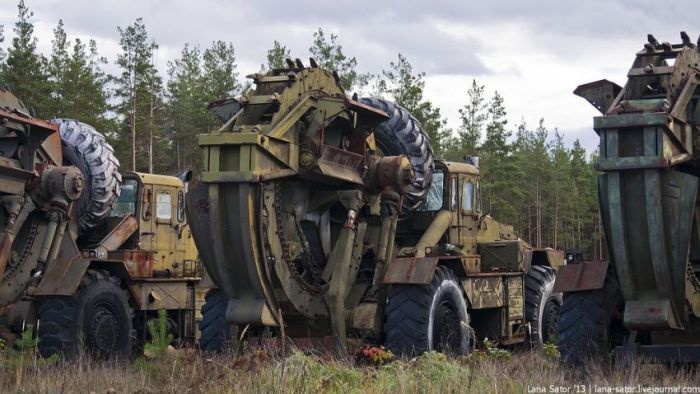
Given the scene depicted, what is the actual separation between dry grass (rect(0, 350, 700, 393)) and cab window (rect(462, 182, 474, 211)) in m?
6.73

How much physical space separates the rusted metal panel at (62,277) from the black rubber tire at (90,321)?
0.79 ft

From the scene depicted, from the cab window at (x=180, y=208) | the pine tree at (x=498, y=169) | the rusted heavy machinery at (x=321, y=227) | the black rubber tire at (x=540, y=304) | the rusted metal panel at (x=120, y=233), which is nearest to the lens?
the rusted heavy machinery at (x=321, y=227)

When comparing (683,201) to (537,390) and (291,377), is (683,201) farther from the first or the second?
(291,377)

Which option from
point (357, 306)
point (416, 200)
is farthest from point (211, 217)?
point (416, 200)

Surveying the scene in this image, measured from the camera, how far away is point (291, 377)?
9.28 metres

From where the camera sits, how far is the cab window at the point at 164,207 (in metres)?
19.3

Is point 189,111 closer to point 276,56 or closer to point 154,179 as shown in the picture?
point 276,56

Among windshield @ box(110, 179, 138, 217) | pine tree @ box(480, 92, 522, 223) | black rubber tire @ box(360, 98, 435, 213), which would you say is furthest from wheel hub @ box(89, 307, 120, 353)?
pine tree @ box(480, 92, 522, 223)

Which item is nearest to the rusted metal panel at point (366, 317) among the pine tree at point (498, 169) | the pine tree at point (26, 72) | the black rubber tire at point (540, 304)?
the black rubber tire at point (540, 304)

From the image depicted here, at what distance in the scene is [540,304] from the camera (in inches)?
726

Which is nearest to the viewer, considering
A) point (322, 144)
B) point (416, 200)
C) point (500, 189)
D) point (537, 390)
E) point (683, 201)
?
point (537, 390)

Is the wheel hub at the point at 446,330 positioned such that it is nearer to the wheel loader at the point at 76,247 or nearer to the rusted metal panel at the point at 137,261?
the wheel loader at the point at 76,247

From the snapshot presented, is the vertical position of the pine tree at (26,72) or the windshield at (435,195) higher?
the pine tree at (26,72)

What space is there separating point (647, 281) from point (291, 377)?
350cm
